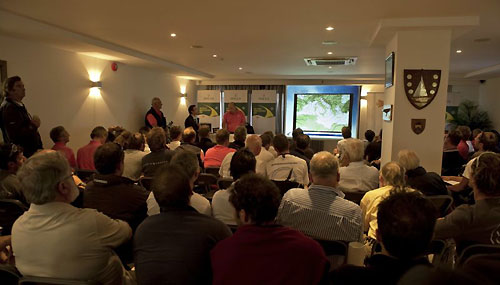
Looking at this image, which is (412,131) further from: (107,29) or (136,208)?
(107,29)

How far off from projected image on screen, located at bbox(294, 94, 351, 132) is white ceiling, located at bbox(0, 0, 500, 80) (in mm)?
4176

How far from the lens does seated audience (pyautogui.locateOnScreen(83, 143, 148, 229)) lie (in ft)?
7.52

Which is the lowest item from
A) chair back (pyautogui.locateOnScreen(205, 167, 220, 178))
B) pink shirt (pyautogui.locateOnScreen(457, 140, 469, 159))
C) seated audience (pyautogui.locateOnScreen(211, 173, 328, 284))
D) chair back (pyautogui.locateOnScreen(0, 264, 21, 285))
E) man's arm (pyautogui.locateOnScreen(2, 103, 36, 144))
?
chair back (pyautogui.locateOnScreen(0, 264, 21, 285))

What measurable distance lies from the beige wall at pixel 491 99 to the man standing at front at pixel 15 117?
1168 cm

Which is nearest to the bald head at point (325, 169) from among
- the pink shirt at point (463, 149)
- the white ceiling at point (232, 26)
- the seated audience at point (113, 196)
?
the seated audience at point (113, 196)

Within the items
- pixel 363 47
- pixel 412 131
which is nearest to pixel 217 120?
pixel 363 47

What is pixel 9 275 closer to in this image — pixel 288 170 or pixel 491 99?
pixel 288 170

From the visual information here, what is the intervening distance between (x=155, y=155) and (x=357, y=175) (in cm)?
221

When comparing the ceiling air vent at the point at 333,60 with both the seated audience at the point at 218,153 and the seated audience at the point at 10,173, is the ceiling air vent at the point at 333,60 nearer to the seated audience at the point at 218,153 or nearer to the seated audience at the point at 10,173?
the seated audience at the point at 218,153

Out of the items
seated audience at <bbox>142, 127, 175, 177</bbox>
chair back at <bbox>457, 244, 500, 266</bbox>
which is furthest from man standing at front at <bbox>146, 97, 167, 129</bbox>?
chair back at <bbox>457, 244, 500, 266</bbox>

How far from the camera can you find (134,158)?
402 centimetres

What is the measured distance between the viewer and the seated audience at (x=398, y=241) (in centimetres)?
114

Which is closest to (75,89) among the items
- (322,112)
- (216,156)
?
(216,156)

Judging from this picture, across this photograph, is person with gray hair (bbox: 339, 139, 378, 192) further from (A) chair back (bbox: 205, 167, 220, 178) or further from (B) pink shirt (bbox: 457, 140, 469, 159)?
(B) pink shirt (bbox: 457, 140, 469, 159)
